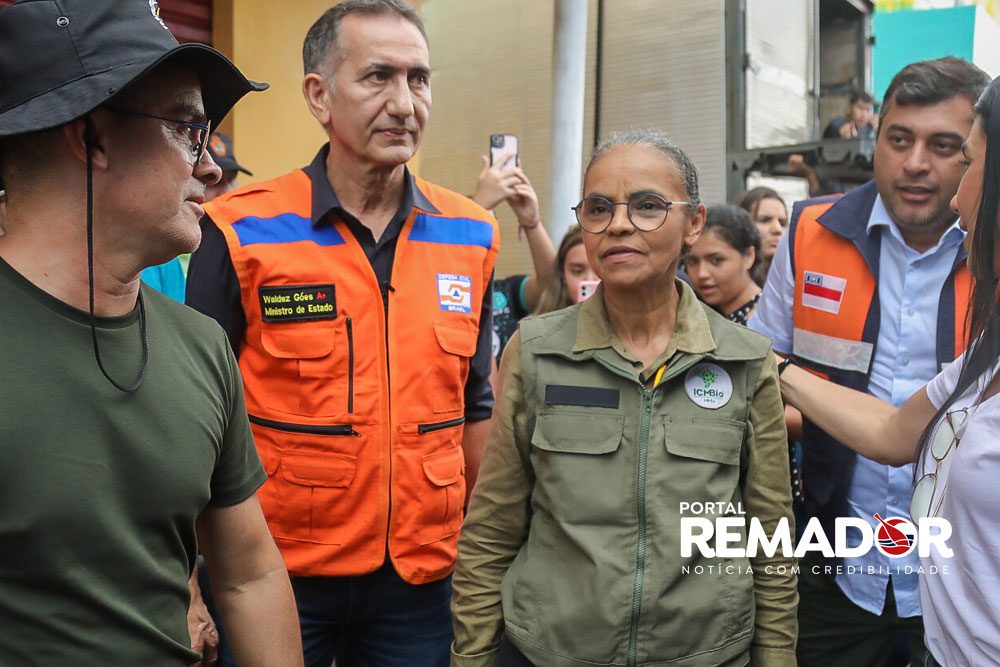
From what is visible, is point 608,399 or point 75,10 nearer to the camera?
point 75,10

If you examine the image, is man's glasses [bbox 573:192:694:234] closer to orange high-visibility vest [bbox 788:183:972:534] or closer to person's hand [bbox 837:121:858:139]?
orange high-visibility vest [bbox 788:183:972:534]

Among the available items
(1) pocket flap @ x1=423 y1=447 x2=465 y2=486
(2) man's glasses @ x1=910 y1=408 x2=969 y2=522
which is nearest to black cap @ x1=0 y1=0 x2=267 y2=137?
(1) pocket flap @ x1=423 y1=447 x2=465 y2=486

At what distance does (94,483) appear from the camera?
1.41 meters

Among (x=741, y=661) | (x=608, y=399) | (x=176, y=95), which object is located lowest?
(x=741, y=661)

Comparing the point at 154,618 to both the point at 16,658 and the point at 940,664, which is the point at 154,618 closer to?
the point at 16,658

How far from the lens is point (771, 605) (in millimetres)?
2184

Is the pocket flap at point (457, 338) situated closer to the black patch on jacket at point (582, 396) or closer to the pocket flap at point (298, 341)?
the pocket flap at point (298, 341)

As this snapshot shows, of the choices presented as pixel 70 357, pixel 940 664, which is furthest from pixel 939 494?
pixel 70 357

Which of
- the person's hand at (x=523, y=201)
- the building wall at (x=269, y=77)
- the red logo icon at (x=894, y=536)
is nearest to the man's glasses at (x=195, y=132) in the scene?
the red logo icon at (x=894, y=536)

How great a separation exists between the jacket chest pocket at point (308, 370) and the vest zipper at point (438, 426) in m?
0.21

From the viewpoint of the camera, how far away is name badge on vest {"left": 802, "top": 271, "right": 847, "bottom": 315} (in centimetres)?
Result: 273

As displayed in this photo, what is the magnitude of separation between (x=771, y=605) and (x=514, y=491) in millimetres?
684

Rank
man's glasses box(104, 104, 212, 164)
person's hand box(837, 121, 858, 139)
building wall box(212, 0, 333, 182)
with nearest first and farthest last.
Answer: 1. man's glasses box(104, 104, 212, 164)
2. building wall box(212, 0, 333, 182)
3. person's hand box(837, 121, 858, 139)

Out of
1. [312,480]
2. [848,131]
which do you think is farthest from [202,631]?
[848,131]
